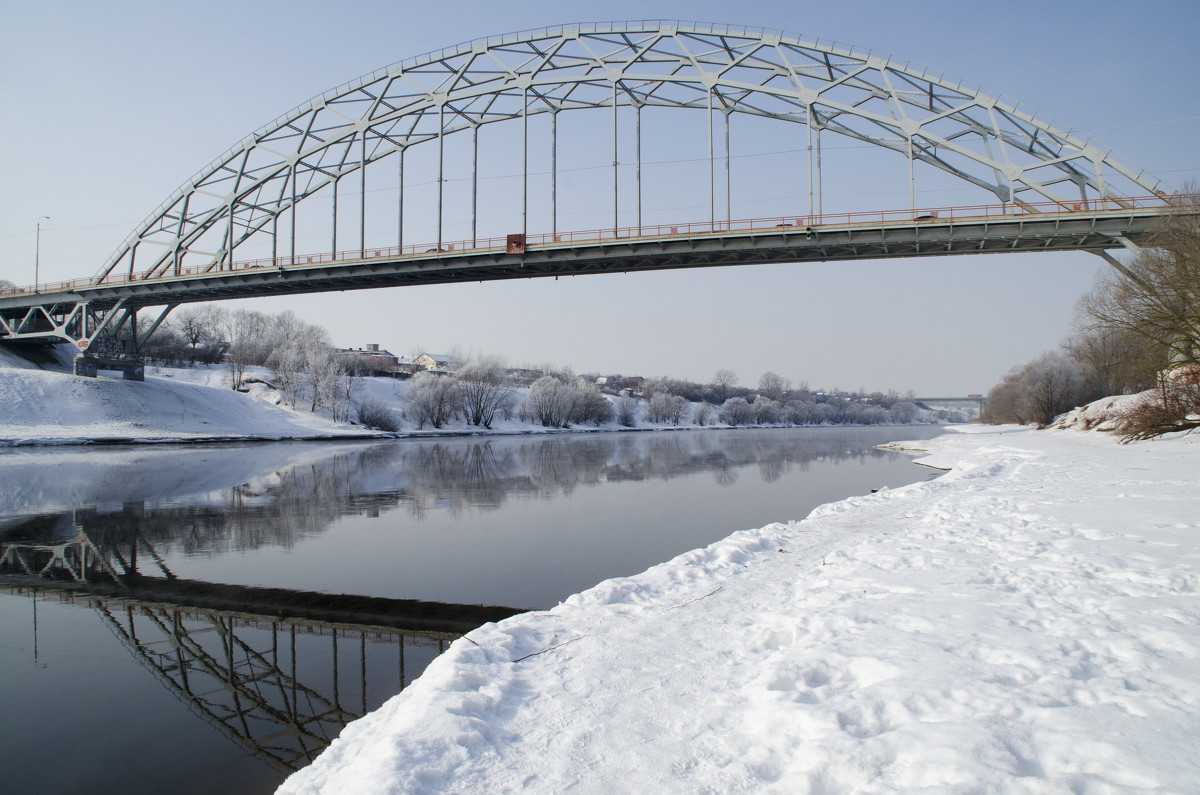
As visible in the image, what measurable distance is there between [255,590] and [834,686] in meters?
8.29

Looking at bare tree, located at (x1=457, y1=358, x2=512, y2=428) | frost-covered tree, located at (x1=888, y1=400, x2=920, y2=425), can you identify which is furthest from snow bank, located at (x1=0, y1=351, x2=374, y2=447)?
frost-covered tree, located at (x1=888, y1=400, x2=920, y2=425)

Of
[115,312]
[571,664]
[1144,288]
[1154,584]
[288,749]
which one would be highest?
[115,312]

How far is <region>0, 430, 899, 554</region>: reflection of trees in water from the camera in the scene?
1347 centimetres

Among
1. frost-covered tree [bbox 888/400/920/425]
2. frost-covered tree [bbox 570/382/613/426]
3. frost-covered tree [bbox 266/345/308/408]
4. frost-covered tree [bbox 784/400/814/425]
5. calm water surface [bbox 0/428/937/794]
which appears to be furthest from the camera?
frost-covered tree [bbox 888/400/920/425]

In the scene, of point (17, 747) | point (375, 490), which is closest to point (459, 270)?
point (375, 490)

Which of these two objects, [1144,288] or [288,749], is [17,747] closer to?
[288,749]

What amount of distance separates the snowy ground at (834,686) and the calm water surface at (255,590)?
4.96ft

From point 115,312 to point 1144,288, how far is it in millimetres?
61367

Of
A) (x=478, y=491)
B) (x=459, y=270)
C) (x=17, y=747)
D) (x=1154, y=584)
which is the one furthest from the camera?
(x=459, y=270)

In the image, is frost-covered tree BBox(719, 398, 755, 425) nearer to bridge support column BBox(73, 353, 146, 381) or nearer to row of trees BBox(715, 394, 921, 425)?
row of trees BBox(715, 394, 921, 425)

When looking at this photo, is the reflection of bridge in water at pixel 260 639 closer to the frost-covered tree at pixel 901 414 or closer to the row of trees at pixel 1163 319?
the row of trees at pixel 1163 319

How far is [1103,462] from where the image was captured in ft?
62.6

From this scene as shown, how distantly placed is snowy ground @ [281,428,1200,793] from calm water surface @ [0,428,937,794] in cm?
151

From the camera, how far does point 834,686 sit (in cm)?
419
